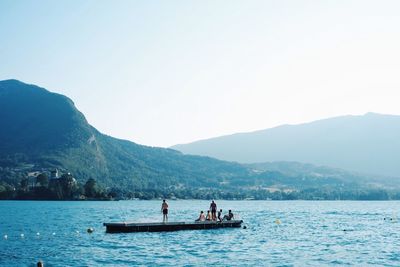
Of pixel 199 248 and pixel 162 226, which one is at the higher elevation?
pixel 162 226

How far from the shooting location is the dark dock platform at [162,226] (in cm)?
7050

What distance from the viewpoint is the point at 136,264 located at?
44500 millimetres

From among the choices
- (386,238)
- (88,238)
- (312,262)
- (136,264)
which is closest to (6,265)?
(136,264)

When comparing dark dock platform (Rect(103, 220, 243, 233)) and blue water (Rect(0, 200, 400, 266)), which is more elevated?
dark dock platform (Rect(103, 220, 243, 233))

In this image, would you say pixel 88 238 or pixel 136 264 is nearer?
pixel 136 264

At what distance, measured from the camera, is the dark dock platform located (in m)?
70.5

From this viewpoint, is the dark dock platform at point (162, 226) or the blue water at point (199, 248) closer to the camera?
the blue water at point (199, 248)

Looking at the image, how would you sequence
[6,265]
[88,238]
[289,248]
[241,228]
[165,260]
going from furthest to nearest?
[241,228], [88,238], [289,248], [165,260], [6,265]

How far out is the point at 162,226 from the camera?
73.9m

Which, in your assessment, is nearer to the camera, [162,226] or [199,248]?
[199,248]

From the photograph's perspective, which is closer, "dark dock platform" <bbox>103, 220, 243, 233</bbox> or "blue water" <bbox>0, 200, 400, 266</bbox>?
"blue water" <bbox>0, 200, 400, 266</bbox>

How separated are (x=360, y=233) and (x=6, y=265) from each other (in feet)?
178

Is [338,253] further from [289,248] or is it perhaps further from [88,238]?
[88,238]

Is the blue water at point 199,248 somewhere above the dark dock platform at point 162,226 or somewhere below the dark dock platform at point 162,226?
below
